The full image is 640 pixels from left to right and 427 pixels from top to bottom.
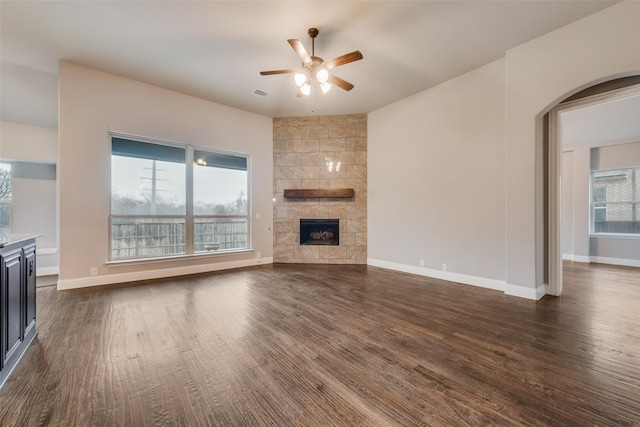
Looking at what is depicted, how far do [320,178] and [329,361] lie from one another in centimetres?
446

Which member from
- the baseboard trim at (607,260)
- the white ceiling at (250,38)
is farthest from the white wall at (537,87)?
the baseboard trim at (607,260)

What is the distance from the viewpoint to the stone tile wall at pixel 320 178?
5.82 m

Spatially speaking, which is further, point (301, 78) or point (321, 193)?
point (321, 193)

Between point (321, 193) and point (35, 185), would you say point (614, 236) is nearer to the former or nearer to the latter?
point (321, 193)

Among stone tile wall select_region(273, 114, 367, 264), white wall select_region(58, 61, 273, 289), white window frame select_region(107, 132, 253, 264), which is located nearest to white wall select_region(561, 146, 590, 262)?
stone tile wall select_region(273, 114, 367, 264)

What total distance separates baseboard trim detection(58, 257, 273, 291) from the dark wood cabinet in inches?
70.5

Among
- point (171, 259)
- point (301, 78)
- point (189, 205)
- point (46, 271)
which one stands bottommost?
point (46, 271)

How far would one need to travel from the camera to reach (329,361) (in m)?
1.96

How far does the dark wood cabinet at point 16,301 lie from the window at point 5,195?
450 centimetres

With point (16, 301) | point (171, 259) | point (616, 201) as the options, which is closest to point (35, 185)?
point (171, 259)

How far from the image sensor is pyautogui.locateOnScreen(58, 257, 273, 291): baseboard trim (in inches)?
152

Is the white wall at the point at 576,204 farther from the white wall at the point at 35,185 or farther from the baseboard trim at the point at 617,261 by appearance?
the white wall at the point at 35,185

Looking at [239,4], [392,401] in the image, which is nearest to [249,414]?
[392,401]

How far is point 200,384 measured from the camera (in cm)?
170
